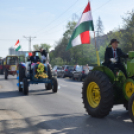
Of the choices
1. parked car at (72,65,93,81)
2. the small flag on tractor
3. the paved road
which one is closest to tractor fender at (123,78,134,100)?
the paved road

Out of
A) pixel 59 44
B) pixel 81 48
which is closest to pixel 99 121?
pixel 81 48

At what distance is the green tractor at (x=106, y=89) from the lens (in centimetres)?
612

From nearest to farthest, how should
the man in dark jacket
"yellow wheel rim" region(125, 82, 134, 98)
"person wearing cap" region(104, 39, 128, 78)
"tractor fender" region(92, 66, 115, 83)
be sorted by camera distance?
"yellow wheel rim" region(125, 82, 134, 98) < "tractor fender" region(92, 66, 115, 83) < "person wearing cap" region(104, 39, 128, 78) < the man in dark jacket

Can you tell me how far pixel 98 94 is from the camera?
22.0 ft

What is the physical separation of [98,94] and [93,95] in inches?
8.1

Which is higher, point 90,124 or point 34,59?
point 34,59

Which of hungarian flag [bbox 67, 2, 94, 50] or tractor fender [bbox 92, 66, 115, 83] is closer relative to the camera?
tractor fender [bbox 92, 66, 115, 83]

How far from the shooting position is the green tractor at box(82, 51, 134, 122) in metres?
6.12

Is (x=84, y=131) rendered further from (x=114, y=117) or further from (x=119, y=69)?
(x=119, y=69)

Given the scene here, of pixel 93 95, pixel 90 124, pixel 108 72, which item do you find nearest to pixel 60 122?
pixel 90 124

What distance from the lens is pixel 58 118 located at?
22.2ft

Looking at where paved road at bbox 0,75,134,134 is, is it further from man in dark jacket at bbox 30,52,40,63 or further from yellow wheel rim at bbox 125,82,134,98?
man in dark jacket at bbox 30,52,40,63

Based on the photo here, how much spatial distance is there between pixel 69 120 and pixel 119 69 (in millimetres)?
1740

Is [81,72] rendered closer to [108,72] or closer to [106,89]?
[108,72]
